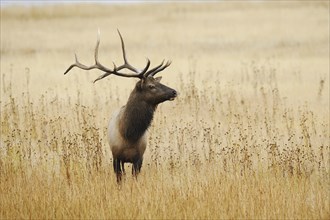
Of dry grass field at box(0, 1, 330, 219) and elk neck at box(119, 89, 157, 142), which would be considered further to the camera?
elk neck at box(119, 89, 157, 142)

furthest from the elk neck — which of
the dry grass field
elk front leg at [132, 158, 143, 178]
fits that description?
the dry grass field

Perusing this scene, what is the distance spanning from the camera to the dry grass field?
7594 mm

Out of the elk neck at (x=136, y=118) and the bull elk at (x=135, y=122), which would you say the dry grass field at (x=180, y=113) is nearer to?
the bull elk at (x=135, y=122)

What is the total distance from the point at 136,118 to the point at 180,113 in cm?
468

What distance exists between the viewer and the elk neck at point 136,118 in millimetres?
8930

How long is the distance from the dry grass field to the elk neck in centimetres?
42

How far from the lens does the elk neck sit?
352 inches

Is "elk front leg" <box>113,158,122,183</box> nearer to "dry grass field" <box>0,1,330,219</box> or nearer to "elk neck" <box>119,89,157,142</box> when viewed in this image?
"dry grass field" <box>0,1,330,219</box>

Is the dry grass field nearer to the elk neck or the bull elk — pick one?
the bull elk

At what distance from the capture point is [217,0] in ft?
144

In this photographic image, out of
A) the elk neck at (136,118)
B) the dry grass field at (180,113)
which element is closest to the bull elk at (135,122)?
the elk neck at (136,118)

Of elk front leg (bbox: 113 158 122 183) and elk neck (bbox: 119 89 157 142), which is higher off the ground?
elk neck (bbox: 119 89 157 142)

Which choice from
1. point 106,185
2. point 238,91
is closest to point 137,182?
point 106,185

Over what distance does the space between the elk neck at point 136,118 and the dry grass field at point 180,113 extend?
0.42m
